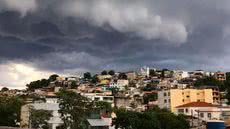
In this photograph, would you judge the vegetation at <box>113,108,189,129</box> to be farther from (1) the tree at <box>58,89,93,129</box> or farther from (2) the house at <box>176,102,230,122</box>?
(2) the house at <box>176,102,230,122</box>

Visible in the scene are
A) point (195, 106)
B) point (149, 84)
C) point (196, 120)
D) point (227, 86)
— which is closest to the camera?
→ point (196, 120)

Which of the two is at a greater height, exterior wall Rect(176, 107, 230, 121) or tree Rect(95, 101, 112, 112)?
tree Rect(95, 101, 112, 112)

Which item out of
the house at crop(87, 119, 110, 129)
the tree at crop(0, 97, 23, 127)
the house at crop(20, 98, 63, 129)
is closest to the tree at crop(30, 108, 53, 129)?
the tree at crop(0, 97, 23, 127)

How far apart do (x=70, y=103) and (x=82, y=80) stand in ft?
470

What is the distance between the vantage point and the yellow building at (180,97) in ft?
323

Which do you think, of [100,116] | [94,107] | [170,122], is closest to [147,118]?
[170,122]

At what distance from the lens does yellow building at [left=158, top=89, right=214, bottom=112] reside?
3878 inches

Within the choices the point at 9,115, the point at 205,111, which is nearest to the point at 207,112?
the point at 205,111

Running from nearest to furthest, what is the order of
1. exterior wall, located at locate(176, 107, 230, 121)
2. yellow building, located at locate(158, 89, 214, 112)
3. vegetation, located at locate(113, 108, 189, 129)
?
vegetation, located at locate(113, 108, 189, 129) < exterior wall, located at locate(176, 107, 230, 121) < yellow building, located at locate(158, 89, 214, 112)

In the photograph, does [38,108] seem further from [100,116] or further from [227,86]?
[227,86]

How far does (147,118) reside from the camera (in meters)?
56.4

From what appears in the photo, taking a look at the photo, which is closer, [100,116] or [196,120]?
[100,116]

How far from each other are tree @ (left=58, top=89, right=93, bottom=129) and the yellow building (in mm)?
44080

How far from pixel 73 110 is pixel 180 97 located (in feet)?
161
